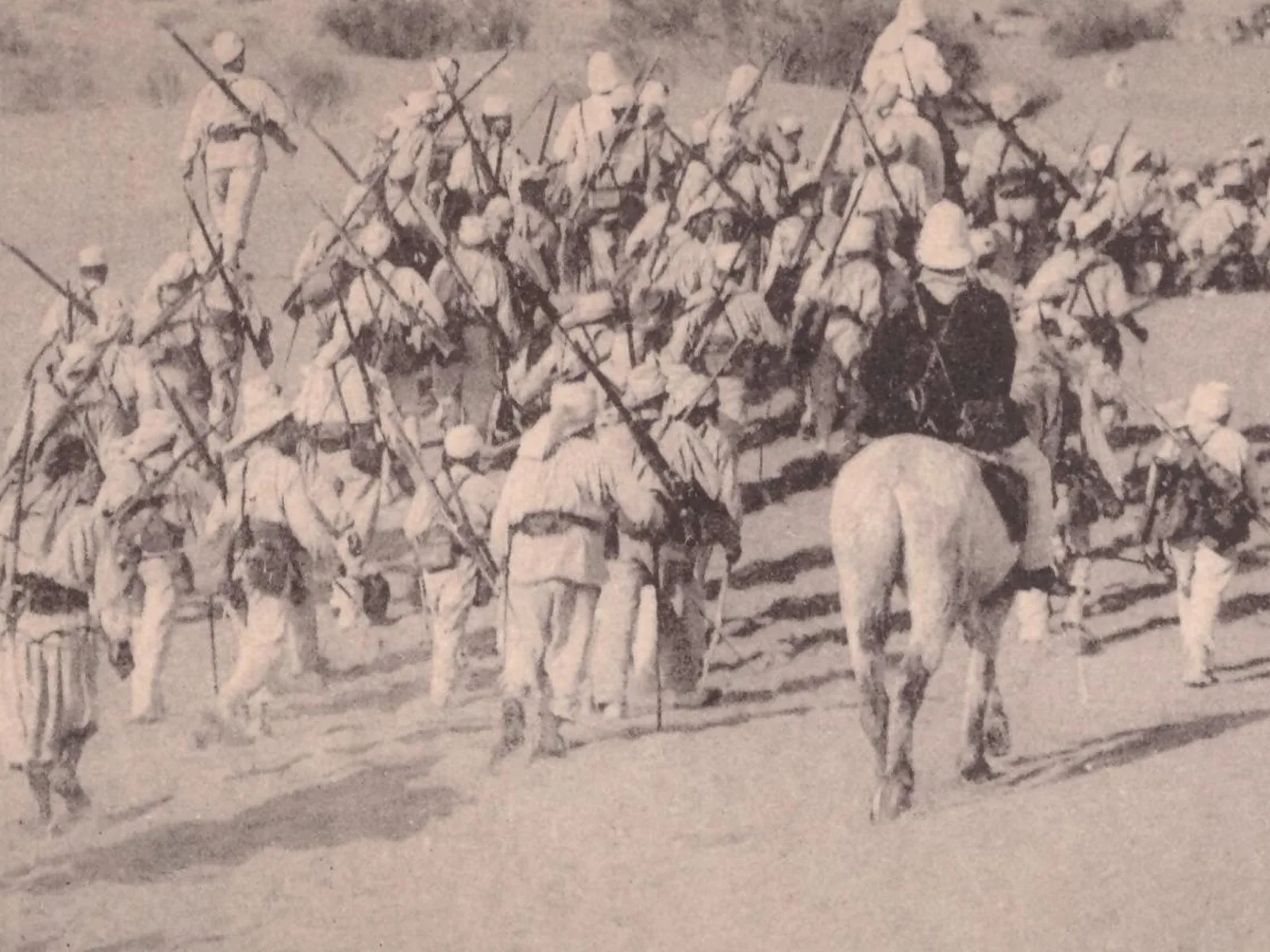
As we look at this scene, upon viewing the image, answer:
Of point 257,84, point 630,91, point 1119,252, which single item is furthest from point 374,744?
point 1119,252

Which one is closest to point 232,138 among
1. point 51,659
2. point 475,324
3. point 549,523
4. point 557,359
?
point 557,359

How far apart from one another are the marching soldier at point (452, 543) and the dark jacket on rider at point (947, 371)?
87.9 inches

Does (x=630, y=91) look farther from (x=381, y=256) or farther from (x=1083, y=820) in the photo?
(x=1083, y=820)

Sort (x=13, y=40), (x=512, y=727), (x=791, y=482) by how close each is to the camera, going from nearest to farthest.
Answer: (x=512, y=727) < (x=13, y=40) < (x=791, y=482)

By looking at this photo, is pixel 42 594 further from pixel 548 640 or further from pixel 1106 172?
pixel 1106 172

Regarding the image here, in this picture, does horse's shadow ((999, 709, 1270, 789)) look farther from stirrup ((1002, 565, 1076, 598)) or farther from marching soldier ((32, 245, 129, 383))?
marching soldier ((32, 245, 129, 383))

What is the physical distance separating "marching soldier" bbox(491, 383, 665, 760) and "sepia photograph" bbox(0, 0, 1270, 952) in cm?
2

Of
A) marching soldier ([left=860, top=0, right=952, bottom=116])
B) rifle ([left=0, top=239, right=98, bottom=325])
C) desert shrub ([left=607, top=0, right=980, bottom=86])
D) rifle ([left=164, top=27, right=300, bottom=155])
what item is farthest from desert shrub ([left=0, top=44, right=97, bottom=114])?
marching soldier ([left=860, top=0, right=952, bottom=116])

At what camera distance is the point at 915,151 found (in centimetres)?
1382

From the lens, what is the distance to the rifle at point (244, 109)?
432 inches

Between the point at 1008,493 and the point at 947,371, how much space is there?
50cm

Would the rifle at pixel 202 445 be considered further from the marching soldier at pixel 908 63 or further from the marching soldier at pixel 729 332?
the marching soldier at pixel 908 63

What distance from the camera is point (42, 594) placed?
9.25 meters

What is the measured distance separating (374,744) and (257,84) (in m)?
3.29
